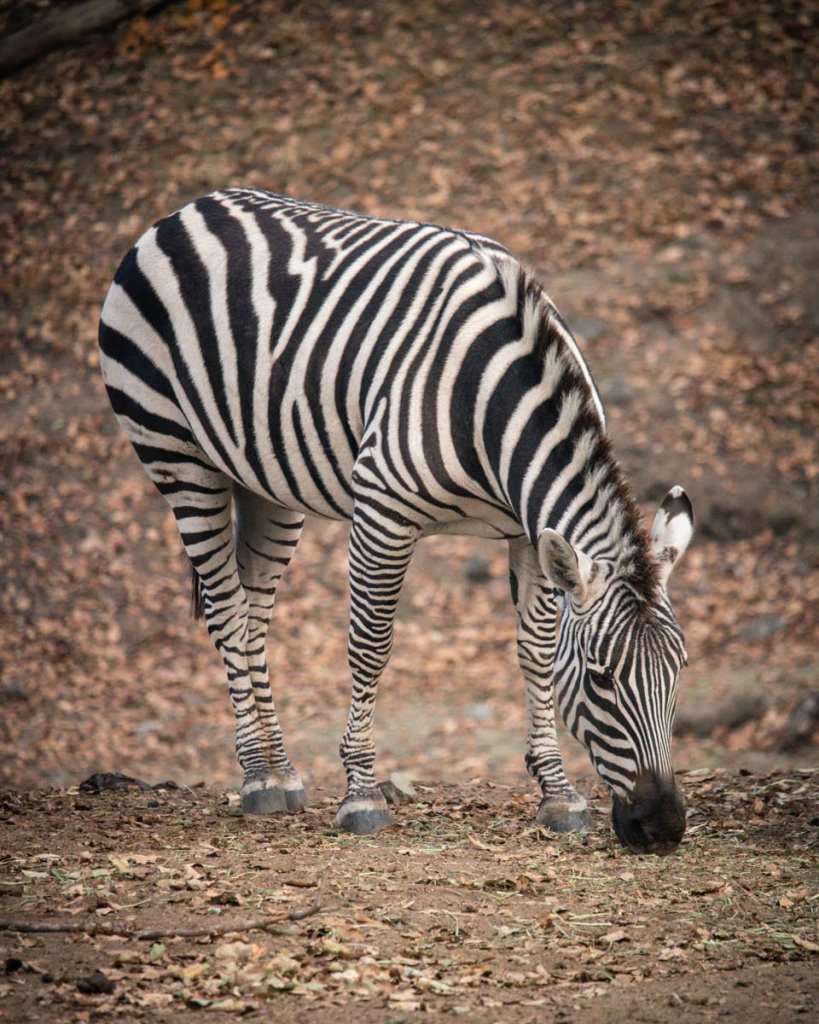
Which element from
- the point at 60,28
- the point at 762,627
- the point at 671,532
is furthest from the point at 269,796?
the point at 60,28

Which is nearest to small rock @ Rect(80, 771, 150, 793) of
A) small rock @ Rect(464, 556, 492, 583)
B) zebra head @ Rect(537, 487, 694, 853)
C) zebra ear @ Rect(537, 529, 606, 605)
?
zebra head @ Rect(537, 487, 694, 853)

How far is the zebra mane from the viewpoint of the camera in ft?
16.5

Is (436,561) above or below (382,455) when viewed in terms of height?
below

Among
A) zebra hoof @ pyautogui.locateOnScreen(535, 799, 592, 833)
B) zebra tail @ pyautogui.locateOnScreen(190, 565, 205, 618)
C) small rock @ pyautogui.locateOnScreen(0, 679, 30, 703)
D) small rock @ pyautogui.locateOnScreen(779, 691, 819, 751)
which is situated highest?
zebra tail @ pyautogui.locateOnScreen(190, 565, 205, 618)

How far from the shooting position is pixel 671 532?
208 inches

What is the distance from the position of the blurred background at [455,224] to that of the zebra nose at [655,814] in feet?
14.6

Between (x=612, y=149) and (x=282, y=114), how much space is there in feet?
13.0

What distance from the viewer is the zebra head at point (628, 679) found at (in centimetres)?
491

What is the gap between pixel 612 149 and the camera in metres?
15.0

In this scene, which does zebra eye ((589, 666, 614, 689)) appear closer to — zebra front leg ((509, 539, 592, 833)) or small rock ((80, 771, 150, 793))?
zebra front leg ((509, 539, 592, 833))

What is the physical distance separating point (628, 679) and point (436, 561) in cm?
695

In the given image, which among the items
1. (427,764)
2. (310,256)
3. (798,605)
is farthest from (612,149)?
(310,256)

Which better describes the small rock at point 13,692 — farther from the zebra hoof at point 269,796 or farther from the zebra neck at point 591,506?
the zebra neck at point 591,506

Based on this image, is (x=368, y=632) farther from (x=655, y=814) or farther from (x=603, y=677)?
(x=655, y=814)
